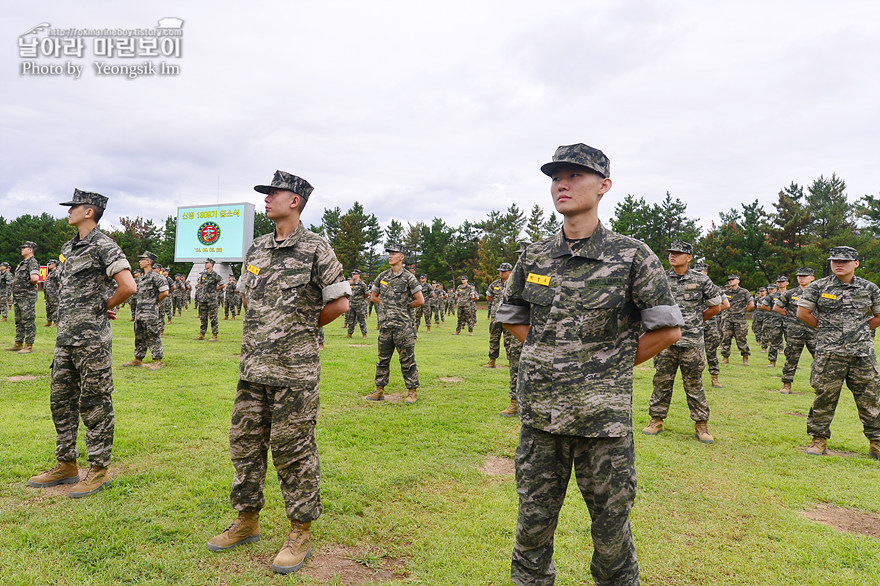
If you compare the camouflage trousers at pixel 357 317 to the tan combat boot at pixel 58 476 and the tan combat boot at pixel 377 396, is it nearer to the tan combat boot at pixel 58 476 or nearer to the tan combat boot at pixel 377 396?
the tan combat boot at pixel 377 396

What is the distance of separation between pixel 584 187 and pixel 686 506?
341 centimetres

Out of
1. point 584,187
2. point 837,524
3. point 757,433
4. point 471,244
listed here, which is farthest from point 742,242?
point 584,187

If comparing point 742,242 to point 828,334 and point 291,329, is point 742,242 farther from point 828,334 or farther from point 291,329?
point 291,329

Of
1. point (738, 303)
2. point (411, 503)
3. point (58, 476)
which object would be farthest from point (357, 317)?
point (411, 503)

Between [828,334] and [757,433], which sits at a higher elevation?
[828,334]

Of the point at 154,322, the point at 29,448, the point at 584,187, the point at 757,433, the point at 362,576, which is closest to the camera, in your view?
the point at 584,187

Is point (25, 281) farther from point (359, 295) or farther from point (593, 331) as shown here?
point (593, 331)

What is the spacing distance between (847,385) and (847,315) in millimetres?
863

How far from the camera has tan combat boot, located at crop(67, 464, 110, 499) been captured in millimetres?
4191

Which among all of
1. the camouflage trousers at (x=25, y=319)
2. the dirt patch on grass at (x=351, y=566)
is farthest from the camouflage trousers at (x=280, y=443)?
the camouflage trousers at (x=25, y=319)

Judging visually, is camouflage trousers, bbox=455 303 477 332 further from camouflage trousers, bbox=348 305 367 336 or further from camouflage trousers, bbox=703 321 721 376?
camouflage trousers, bbox=703 321 721 376

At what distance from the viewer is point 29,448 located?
520cm

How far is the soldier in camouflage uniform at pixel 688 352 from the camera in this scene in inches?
259

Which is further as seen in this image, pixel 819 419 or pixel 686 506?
pixel 819 419
